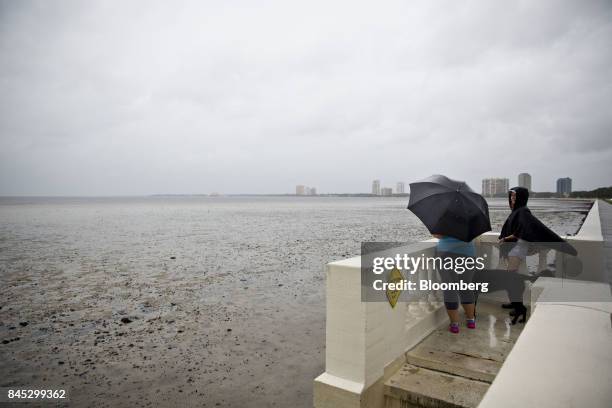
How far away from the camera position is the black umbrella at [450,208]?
4.91 meters

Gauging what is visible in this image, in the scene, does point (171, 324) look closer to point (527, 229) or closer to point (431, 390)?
point (431, 390)

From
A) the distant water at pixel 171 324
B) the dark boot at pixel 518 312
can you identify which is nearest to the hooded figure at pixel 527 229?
the dark boot at pixel 518 312

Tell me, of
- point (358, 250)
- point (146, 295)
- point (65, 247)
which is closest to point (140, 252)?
point (65, 247)

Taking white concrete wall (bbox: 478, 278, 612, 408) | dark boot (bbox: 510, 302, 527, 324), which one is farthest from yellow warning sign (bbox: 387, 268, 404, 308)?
dark boot (bbox: 510, 302, 527, 324)

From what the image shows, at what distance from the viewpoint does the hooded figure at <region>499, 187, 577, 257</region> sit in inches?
209

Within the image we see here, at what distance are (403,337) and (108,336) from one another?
6889 millimetres

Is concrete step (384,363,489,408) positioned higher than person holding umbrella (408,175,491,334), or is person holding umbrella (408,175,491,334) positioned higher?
person holding umbrella (408,175,491,334)

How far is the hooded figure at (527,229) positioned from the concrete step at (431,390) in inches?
92.2

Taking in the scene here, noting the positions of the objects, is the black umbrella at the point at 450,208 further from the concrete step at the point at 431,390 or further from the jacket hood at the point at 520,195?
the concrete step at the point at 431,390

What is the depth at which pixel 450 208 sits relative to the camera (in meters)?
5.00

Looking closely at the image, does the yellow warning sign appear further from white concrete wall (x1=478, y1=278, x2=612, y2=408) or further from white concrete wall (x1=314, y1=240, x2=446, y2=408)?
white concrete wall (x1=478, y1=278, x2=612, y2=408)

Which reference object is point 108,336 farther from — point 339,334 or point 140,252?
point 140,252

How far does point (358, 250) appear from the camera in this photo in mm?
19922

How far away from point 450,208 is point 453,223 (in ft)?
0.69
